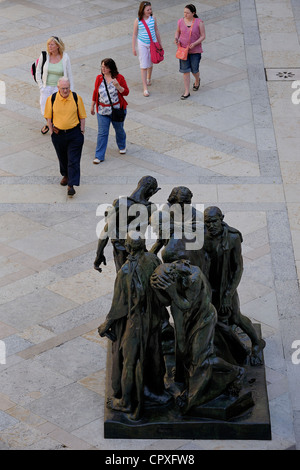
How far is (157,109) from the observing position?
18234 mm

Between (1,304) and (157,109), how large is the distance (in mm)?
6705

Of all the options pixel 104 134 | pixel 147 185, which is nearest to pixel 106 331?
pixel 147 185

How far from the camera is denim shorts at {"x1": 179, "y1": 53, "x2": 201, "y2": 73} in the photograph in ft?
60.3

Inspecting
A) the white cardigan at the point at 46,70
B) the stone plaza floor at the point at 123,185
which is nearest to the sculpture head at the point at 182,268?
the stone plaza floor at the point at 123,185

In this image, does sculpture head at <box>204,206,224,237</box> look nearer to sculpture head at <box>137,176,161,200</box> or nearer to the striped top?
sculpture head at <box>137,176,161,200</box>

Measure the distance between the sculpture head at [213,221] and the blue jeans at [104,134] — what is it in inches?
234

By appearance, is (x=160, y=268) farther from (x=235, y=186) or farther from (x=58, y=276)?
(x=235, y=186)

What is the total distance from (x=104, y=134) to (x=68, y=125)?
1.19 m

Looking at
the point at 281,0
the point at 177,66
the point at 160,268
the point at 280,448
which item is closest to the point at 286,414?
the point at 280,448

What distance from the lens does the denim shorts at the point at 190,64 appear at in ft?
60.3

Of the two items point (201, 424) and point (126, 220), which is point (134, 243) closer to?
point (126, 220)

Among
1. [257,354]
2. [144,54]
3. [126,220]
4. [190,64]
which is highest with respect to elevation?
[126,220]

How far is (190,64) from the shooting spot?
18.5 meters

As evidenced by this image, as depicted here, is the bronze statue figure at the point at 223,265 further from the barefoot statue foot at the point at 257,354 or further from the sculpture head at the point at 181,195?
the sculpture head at the point at 181,195
